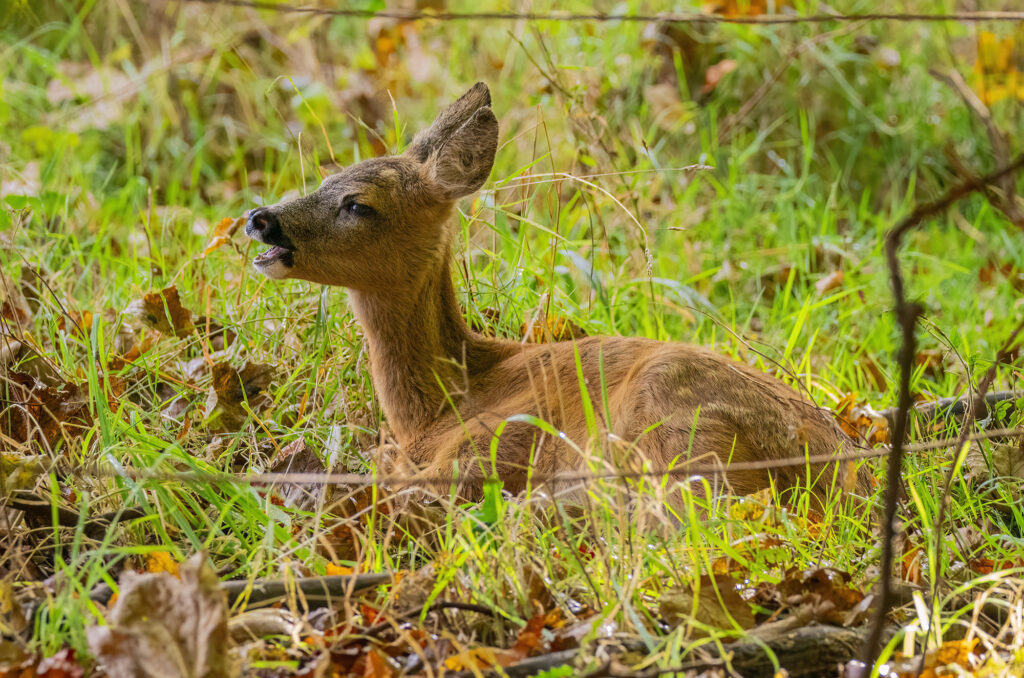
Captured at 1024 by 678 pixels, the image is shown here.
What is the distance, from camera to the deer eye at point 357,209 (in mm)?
3631

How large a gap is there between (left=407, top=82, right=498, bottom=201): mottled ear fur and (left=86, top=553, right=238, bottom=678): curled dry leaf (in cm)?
193

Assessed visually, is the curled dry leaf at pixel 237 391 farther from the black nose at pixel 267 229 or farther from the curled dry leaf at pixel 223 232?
the curled dry leaf at pixel 223 232

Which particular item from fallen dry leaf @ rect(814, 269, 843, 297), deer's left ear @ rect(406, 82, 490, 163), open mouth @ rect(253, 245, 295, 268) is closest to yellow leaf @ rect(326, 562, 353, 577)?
open mouth @ rect(253, 245, 295, 268)

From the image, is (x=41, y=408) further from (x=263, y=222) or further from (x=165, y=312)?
(x=263, y=222)

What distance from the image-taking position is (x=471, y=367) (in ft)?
12.4

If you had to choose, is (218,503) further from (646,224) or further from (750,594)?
(646,224)

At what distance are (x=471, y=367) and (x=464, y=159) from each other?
27.7 inches

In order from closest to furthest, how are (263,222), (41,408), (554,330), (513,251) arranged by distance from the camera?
(41,408) → (263,222) → (554,330) → (513,251)

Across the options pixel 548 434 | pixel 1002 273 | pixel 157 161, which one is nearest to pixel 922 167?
pixel 1002 273

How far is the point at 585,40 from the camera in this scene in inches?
215

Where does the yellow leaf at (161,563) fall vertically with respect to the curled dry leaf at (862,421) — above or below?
above

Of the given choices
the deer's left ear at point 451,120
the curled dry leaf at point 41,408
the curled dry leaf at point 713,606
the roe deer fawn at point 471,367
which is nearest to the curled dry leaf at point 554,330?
the roe deer fawn at point 471,367

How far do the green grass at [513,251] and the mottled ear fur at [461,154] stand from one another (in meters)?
0.11

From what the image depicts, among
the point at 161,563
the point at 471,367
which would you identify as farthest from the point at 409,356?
the point at 161,563
